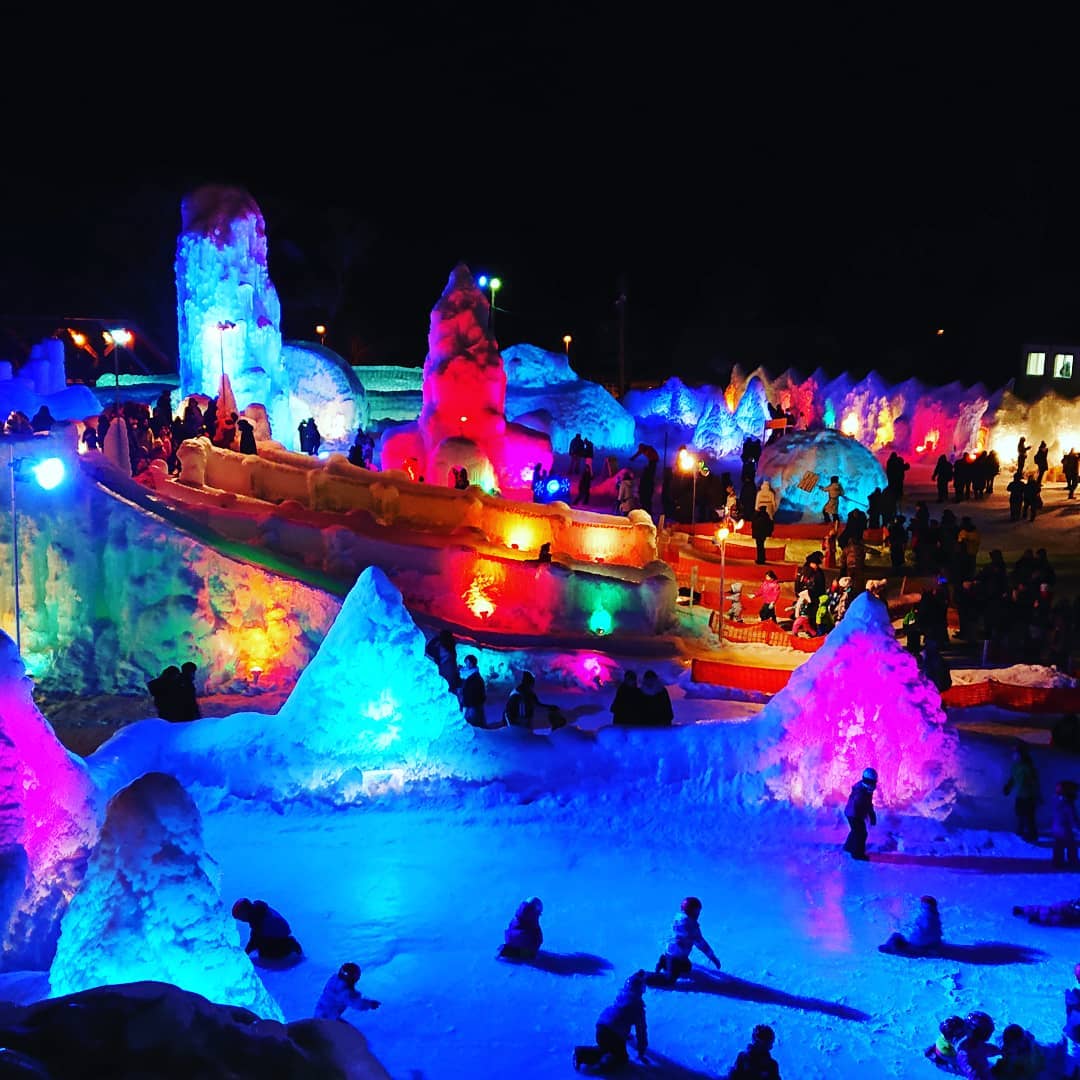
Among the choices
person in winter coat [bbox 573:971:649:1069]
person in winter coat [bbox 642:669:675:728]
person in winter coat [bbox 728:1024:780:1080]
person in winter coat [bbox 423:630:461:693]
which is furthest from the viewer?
person in winter coat [bbox 423:630:461:693]

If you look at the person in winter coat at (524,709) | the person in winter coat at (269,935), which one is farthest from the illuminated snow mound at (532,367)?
the person in winter coat at (269,935)

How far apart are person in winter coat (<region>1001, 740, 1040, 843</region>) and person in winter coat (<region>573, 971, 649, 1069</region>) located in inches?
198

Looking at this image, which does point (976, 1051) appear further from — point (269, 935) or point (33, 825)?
point (33, 825)

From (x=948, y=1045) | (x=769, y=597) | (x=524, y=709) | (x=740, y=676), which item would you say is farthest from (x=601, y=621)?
(x=948, y=1045)

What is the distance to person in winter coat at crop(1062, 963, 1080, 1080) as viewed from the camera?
701cm

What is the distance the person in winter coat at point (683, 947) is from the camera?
26.9 ft

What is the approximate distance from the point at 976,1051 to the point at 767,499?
61.0 feet

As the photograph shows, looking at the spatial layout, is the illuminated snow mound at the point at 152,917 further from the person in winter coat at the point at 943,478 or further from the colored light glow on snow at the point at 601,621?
the person in winter coat at the point at 943,478

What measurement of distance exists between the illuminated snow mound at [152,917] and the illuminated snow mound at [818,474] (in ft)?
66.6

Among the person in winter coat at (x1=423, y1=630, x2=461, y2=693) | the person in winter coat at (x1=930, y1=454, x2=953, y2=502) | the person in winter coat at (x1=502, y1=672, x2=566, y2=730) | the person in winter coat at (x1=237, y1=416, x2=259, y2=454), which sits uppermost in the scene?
the person in winter coat at (x1=237, y1=416, x2=259, y2=454)

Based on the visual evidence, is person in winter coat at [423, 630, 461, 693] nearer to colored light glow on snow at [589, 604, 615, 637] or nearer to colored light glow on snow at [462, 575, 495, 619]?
colored light glow on snow at [462, 575, 495, 619]

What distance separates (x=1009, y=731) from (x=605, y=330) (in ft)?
139

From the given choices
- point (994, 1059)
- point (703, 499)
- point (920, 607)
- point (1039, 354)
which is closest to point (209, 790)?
point (994, 1059)

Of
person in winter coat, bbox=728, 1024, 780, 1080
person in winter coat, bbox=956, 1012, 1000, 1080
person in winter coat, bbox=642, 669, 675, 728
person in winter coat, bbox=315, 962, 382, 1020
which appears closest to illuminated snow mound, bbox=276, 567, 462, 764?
person in winter coat, bbox=642, 669, 675, 728
